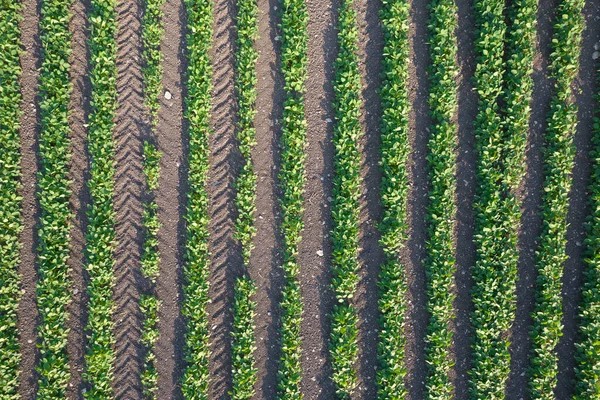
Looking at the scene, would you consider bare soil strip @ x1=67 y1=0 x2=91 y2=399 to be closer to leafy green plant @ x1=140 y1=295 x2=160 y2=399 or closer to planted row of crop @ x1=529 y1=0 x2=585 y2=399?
leafy green plant @ x1=140 y1=295 x2=160 y2=399

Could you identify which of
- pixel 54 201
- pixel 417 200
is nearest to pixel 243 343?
pixel 417 200

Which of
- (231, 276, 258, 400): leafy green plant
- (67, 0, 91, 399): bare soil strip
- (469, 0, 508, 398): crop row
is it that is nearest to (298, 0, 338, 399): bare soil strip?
(231, 276, 258, 400): leafy green plant

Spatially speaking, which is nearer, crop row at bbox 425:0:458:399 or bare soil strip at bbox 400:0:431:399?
crop row at bbox 425:0:458:399

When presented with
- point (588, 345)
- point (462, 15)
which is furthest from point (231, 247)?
point (588, 345)

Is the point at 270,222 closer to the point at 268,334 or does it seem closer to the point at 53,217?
the point at 268,334

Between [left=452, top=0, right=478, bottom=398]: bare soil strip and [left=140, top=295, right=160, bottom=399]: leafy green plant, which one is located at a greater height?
[left=452, top=0, right=478, bottom=398]: bare soil strip
